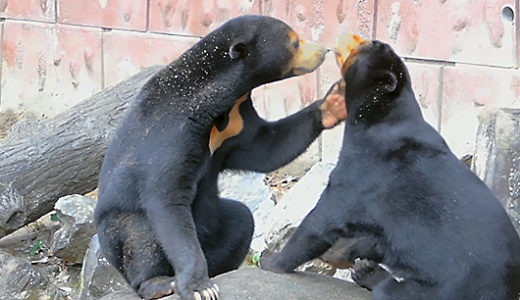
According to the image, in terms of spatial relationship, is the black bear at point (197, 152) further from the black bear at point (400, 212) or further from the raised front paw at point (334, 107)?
the black bear at point (400, 212)

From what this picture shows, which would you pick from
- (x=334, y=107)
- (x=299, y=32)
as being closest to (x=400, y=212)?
(x=334, y=107)

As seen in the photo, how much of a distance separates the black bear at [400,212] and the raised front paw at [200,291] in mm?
365

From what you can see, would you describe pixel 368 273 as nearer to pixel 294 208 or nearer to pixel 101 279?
pixel 294 208

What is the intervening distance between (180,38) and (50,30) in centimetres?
188

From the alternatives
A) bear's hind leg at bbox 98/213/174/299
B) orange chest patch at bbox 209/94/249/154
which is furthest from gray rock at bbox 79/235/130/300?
orange chest patch at bbox 209/94/249/154

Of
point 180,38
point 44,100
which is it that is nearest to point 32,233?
point 180,38

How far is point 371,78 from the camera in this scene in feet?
13.4

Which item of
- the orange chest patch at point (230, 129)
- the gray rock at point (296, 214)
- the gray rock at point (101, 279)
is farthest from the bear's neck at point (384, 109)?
the gray rock at point (101, 279)

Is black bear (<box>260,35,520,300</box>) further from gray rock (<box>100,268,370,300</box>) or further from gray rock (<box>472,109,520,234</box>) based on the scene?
gray rock (<box>472,109,520,234</box>)

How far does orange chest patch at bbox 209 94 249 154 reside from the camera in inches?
166

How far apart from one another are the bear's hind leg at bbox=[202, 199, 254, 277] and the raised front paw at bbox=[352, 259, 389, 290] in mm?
583

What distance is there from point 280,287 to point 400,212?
0.55 m

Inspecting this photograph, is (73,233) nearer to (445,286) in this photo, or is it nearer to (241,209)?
(241,209)

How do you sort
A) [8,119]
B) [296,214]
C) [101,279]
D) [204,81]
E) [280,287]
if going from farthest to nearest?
[8,119]
[101,279]
[296,214]
[204,81]
[280,287]
